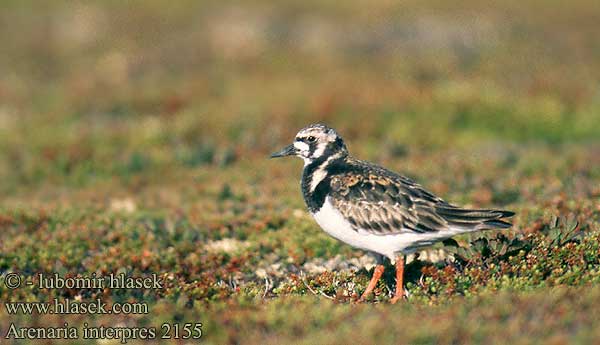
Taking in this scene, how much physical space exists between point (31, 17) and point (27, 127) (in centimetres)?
1740

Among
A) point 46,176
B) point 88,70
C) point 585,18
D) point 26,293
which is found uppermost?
point 585,18

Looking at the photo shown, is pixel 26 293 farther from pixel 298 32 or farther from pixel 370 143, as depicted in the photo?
pixel 298 32

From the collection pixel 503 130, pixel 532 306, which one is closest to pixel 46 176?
pixel 503 130

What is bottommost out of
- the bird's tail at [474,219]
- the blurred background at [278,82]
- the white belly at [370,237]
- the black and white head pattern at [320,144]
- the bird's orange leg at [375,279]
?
the bird's orange leg at [375,279]

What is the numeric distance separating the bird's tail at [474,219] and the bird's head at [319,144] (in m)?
1.98

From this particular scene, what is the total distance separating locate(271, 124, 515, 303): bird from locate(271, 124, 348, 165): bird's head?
1.58ft

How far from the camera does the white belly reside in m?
9.28

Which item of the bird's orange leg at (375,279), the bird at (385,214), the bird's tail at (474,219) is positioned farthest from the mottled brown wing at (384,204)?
the bird's orange leg at (375,279)

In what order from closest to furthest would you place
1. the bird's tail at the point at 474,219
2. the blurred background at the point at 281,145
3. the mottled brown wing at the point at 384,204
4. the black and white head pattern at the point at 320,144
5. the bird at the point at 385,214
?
1. the blurred background at the point at 281,145
2. the bird's tail at the point at 474,219
3. the bird at the point at 385,214
4. the mottled brown wing at the point at 384,204
5. the black and white head pattern at the point at 320,144

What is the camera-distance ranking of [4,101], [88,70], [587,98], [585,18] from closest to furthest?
[587,98]
[4,101]
[88,70]
[585,18]

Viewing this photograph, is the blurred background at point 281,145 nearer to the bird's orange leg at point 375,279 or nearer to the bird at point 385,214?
the bird's orange leg at point 375,279

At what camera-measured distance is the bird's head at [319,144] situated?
10.6 m

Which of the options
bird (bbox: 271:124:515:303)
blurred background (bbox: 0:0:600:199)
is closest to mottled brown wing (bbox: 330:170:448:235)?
bird (bbox: 271:124:515:303)

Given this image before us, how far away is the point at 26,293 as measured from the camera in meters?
9.81
